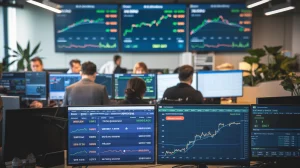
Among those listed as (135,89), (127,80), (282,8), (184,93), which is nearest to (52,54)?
(127,80)

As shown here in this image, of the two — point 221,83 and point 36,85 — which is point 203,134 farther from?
point 36,85

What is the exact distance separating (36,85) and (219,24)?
4848 mm

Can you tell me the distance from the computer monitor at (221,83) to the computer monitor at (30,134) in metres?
3.14

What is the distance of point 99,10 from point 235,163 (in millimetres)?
7096

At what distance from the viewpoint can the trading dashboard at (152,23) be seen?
9133mm

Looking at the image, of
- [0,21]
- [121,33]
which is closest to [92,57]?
[121,33]

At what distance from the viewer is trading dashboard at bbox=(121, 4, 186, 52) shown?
9.13m

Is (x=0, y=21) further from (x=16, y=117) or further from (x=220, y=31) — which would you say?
(x=16, y=117)

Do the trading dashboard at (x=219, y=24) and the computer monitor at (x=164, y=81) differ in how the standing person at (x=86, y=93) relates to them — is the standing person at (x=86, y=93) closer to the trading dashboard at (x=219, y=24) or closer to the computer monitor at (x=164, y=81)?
the computer monitor at (x=164, y=81)

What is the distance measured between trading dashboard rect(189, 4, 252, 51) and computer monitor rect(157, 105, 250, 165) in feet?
22.3

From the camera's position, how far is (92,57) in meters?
9.49

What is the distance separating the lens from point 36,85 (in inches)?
221

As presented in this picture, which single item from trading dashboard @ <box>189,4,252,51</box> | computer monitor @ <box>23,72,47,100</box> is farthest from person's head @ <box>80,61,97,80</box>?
trading dashboard @ <box>189,4,252,51</box>

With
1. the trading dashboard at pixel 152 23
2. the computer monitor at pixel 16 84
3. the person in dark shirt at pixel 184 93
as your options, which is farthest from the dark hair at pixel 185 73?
the trading dashboard at pixel 152 23
